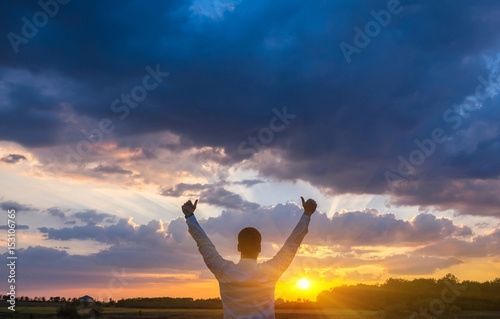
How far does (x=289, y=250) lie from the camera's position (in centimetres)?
555

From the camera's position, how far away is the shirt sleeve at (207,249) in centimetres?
524

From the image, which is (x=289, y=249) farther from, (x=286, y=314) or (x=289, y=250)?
(x=286, y=314)

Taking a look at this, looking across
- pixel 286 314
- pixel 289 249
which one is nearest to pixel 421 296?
pixel 286 314

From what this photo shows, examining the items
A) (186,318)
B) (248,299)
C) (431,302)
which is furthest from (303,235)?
(431,302)

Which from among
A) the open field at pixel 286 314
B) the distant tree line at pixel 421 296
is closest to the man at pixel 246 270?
the open field at pixel 286 314

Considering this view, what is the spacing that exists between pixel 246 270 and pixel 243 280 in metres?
0.12

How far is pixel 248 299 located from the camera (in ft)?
16.9

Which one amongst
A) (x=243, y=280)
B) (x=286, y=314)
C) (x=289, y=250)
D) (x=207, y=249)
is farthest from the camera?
(x=286, y=314)

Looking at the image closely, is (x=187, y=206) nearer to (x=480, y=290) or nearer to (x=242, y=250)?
(x=242, y=250)

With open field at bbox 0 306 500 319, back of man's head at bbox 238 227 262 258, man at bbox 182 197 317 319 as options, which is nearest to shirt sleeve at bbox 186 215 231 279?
man at bbox 182 197 317 319

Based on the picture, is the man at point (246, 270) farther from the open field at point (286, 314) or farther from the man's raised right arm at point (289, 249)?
the open field at point (286, 314)

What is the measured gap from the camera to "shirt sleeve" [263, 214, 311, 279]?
5.39 m

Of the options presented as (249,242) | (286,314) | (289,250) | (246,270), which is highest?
(249,242)

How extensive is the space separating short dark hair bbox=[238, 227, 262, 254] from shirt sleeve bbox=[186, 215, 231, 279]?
282mm
